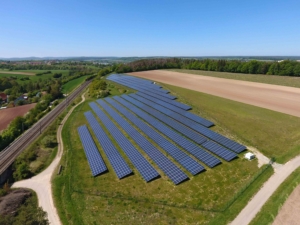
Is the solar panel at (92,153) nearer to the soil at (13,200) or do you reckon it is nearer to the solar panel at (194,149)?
the soil at (13,200)

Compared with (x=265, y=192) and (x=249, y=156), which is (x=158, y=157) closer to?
(x=249, y=156)

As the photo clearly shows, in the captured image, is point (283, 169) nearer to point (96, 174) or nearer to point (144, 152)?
point (144, 152)

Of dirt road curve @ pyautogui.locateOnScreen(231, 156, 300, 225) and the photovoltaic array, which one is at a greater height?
the photovoltaic array

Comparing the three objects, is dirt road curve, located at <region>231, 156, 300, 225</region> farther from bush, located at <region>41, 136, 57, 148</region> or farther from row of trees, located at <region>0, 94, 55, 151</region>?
row of trees, located at <region>0, 94, 55, 151</region>

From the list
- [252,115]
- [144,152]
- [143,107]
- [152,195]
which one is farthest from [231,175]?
[143,107]

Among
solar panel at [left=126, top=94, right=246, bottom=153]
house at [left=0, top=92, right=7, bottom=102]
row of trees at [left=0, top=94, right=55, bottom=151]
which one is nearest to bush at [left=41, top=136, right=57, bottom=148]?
row of trees at [left=0, top=94, right=55, bottom=151]

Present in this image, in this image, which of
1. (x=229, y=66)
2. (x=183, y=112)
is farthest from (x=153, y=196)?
(x=229, y=66)
